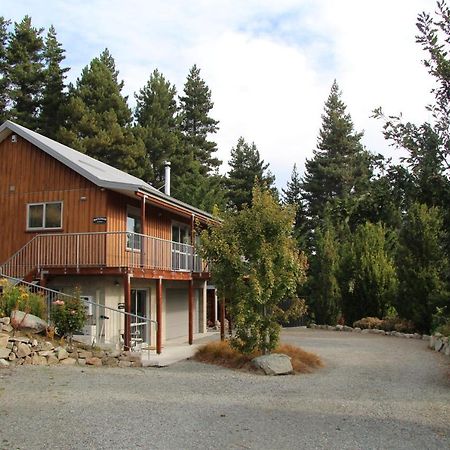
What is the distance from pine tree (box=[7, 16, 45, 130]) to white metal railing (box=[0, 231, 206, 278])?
66.3 ft

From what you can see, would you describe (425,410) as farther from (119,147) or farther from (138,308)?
(119,147)

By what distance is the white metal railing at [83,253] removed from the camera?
16109 millimetres

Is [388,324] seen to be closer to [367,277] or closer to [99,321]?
[367,277]

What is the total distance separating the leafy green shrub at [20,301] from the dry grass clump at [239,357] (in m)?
4.49

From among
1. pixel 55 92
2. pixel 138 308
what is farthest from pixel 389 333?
pixel 55 92

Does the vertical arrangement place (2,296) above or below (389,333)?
above

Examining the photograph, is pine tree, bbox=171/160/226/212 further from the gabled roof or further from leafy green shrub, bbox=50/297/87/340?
leafy green shrub, bbox=50/297/87/340

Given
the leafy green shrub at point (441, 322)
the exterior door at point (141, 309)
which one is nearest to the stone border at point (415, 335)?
the leafy green shrub at point (441, 322)

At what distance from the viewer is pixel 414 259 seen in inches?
908

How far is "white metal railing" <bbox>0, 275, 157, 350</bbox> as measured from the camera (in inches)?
587

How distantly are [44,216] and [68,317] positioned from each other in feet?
17.7

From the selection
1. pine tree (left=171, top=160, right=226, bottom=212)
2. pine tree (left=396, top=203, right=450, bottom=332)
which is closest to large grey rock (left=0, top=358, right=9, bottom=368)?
pine tree (left=396, top=203, right=450, bottom=332)

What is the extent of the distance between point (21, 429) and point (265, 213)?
27.5 ft

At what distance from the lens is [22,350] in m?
12.6
